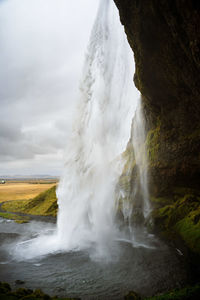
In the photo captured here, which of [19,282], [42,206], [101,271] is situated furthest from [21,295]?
[42,206]

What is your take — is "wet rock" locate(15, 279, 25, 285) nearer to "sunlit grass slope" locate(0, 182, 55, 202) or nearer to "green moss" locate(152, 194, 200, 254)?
→ "green moss" locate(152, 194, 200, 254)

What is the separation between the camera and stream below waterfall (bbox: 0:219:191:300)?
877cm

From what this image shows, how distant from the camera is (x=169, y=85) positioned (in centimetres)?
1456

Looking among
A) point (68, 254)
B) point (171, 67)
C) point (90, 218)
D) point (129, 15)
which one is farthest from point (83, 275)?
point (129, 15)

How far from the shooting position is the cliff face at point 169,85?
9.45 m

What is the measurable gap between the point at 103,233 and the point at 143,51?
17.4m

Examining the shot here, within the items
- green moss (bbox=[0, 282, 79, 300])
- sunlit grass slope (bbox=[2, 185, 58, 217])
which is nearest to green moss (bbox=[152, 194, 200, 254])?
green moss (bbox=[0, 282, 79, 300])

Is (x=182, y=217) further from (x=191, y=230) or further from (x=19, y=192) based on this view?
(x=19, y=192)

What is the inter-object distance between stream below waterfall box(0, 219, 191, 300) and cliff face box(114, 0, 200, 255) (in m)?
6.99

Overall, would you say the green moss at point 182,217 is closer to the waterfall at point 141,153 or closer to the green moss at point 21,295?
the waterfall at point 141,153

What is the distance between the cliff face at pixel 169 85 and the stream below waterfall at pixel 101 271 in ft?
22.9

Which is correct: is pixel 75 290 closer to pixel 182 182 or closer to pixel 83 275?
pixel 83 275

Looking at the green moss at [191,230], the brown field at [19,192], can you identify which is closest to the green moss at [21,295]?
the green moss at [191,230]

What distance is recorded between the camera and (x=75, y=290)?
8.69m
